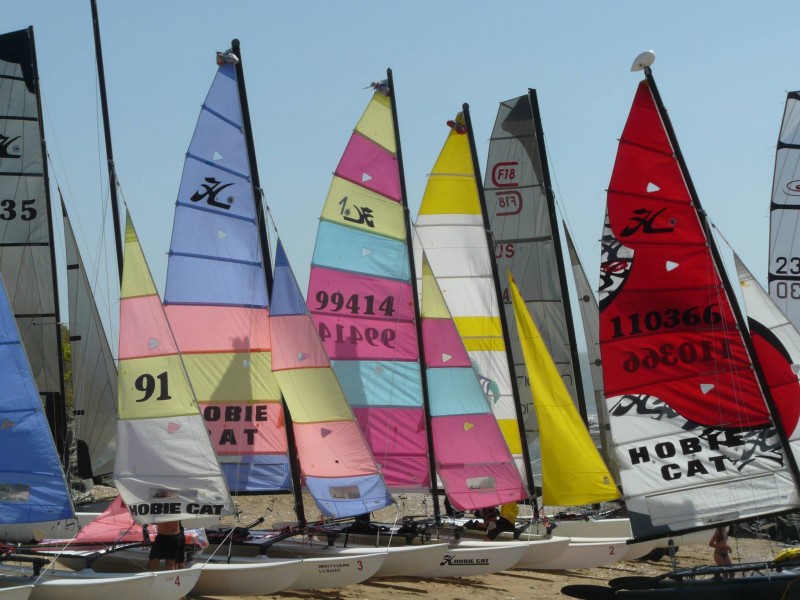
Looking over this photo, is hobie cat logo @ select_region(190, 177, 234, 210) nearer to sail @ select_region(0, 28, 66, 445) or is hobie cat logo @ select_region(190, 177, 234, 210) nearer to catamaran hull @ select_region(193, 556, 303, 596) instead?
sail @ select_region(0, 28, 66, 445)

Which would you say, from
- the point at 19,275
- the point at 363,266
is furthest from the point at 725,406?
the point at 19,275

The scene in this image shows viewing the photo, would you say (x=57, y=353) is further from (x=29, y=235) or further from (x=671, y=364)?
(x=671, y=364)

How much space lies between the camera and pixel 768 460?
16.2m

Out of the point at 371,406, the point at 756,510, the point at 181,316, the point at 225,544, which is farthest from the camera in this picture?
the point at 371,406

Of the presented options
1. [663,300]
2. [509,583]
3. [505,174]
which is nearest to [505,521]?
[509,583]

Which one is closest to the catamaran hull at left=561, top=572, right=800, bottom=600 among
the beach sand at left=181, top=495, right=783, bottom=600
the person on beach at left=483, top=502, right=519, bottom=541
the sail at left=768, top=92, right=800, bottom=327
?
the beach sand at left=181, top=495, right=783, bottom=600

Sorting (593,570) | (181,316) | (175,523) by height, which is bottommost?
(593,570)

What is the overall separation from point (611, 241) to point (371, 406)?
7.19 m

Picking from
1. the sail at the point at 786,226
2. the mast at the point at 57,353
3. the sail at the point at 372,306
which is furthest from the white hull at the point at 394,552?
the sail at the point at 786,226

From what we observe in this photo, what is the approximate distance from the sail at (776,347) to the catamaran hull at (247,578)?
21.6 feet

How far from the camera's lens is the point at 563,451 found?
2248 cm

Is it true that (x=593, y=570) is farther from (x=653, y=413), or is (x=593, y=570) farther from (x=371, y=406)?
(x=653, y=413)

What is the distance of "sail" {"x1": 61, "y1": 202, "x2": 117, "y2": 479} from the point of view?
25.2 m

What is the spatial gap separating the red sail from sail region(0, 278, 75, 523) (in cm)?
719
